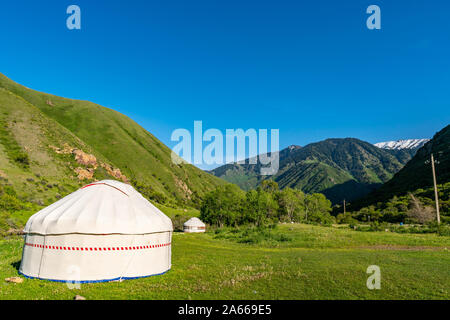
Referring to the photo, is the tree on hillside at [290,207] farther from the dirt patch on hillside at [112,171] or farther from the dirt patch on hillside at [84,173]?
the dirt patch on hillside at [84,173]

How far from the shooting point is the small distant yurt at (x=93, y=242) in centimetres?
923

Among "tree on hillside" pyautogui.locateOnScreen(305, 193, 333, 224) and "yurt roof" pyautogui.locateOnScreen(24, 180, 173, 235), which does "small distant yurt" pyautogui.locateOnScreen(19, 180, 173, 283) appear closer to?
"yurt roof" pyautogui.locateOnScreen(24, 180, 173, 235)

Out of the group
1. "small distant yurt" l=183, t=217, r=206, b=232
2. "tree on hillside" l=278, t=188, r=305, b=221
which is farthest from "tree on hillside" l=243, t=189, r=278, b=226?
"tree on hillside" l=278, t=188, r=305, b=221

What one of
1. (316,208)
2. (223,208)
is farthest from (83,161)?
(316,208)

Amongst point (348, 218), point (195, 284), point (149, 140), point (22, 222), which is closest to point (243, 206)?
point (348, 218)

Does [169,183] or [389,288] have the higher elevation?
[169,183]

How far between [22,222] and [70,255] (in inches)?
1278

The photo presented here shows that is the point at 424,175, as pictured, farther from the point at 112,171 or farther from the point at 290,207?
the point at 112,171

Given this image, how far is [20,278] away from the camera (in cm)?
904

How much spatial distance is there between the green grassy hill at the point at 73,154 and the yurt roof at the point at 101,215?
3898cm

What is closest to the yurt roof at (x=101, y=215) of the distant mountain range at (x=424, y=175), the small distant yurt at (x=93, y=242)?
the small distant yurt at (x=93, y=242)

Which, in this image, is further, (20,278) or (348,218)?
(348,218)

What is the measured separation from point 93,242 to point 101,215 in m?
1.03
